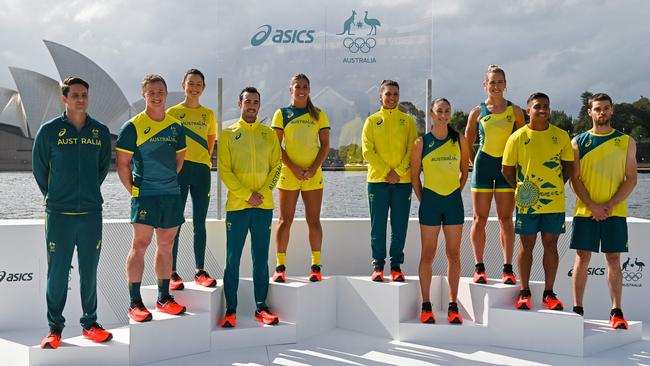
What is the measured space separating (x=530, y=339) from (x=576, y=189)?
107cm

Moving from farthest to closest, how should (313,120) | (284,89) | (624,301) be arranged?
(284,89)
(624,301)
(313,120)

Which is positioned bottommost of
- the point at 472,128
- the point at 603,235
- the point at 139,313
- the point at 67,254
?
the point at 139,313

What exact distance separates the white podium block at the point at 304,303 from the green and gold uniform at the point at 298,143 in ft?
2.34

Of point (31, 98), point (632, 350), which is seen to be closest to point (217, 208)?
point (632, 350)

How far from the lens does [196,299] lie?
3629mm

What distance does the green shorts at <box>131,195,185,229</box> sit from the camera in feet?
10.9

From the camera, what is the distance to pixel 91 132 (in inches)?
126

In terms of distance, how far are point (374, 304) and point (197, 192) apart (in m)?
1.53

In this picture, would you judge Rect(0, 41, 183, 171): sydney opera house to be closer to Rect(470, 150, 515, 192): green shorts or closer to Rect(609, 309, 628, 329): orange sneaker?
Rect(470, 150, 515, 192): green shorts

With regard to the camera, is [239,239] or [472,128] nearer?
[239,239]

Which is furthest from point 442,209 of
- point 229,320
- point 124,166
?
point 124,166

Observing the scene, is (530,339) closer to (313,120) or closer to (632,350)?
(632,350)

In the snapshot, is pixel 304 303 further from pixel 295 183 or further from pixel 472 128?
pixel 472 128

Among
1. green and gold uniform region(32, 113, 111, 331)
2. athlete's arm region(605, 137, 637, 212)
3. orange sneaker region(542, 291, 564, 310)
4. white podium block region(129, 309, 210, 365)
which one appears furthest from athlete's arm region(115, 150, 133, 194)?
athlete's arm region(605, 137, 637, 212)
